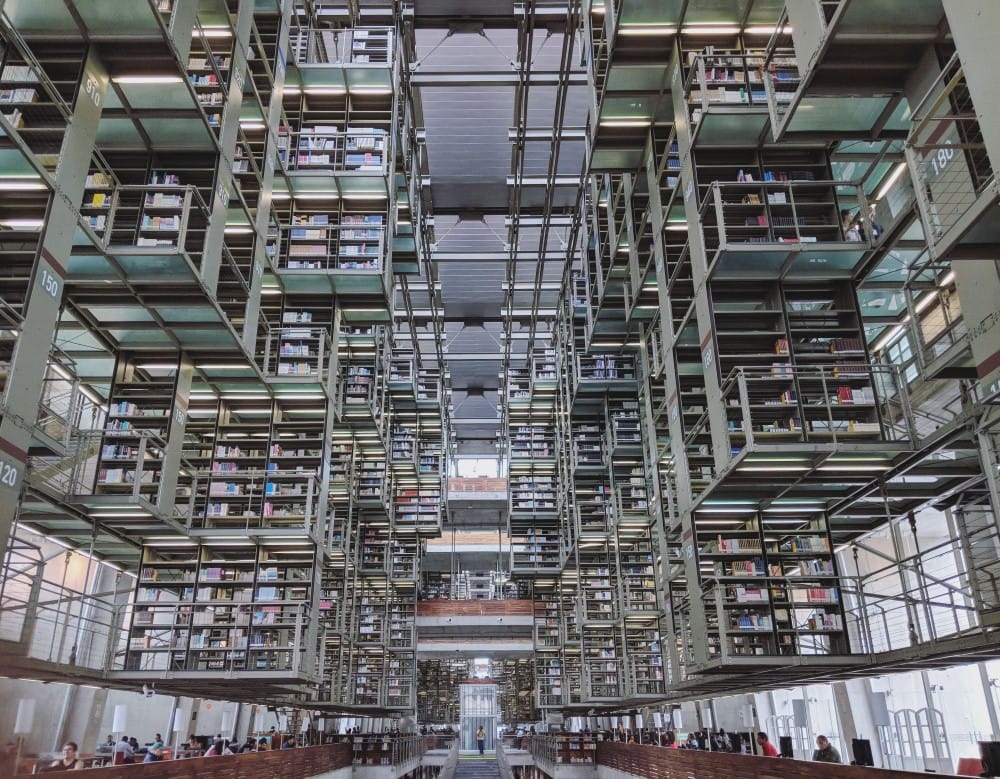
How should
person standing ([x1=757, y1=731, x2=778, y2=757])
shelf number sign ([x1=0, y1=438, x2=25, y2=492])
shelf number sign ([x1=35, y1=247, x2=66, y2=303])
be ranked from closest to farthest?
shelf number sign ([x1=0, y1=438, x2=25, y2=492]) < shelf number sign ([x1=35, y1=247, x2=66, y2=303]) < person standing ([x1=757, y1=731, x2=778, y2=757])

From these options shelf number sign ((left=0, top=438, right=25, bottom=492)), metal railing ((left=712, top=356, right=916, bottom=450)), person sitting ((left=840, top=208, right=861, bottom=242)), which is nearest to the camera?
shelf number sign ((left=0, top=438, right=25, bottom=492))

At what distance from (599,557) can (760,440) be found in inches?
Answer: 425

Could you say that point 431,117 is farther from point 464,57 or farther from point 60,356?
point 60,356

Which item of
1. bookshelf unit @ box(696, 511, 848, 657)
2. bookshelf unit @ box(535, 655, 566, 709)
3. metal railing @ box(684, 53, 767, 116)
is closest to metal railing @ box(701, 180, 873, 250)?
metal railing @ box(684, 53, 767, 116)

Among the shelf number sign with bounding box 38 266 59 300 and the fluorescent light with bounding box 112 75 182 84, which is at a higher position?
the fluorescent light with bounding box 112 75 182 84

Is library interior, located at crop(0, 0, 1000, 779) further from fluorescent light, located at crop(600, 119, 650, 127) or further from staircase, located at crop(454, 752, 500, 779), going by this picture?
staircase, located at crop(454, 752, 500, 779)

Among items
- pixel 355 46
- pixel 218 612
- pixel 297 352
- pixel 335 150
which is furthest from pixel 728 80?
pixel 218 612

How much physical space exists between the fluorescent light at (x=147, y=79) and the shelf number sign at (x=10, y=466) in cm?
335

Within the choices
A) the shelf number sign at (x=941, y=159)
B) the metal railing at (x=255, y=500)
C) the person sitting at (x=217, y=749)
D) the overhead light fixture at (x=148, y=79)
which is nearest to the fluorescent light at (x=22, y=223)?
the overhead light fixture at (x=148, y=79)

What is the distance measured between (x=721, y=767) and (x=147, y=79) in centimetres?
819

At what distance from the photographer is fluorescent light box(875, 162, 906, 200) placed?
804 cm

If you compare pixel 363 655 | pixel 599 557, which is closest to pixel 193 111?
pixel 599 557

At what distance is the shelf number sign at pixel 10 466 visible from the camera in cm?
486

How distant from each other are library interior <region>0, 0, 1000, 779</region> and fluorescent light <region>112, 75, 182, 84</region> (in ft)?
0.17
